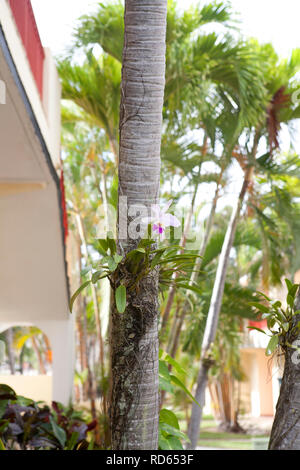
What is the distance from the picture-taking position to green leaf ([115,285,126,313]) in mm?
2025

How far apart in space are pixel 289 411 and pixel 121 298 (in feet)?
2.56

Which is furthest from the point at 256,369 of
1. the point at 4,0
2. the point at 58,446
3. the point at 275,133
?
the point at 4,0

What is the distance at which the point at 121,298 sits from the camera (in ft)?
6.77

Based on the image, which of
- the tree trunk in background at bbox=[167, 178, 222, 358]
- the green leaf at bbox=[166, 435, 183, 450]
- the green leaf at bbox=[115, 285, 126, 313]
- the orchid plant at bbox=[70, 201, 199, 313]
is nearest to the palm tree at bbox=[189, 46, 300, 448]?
the tree trunk in background at bbox=[167, 178, 222, 358]

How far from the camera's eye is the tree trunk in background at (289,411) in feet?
6.69

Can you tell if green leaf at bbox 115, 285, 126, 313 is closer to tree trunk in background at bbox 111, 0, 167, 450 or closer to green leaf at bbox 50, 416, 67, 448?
tree trunk in background at bbox 111, 0, 167, 450

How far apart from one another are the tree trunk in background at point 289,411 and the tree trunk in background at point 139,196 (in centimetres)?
47

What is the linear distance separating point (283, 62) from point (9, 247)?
490 cm

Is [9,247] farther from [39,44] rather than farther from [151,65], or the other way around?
[151,65]

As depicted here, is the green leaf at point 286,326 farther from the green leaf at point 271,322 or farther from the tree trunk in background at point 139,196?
the tree trunk in background at point 139,196

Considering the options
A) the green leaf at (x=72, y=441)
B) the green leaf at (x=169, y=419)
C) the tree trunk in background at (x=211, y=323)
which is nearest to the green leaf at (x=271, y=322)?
the green leaf at (x=169, y=419)

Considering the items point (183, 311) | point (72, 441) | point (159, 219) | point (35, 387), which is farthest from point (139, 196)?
point (35, 387)

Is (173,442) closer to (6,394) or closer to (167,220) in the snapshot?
(6,394)
